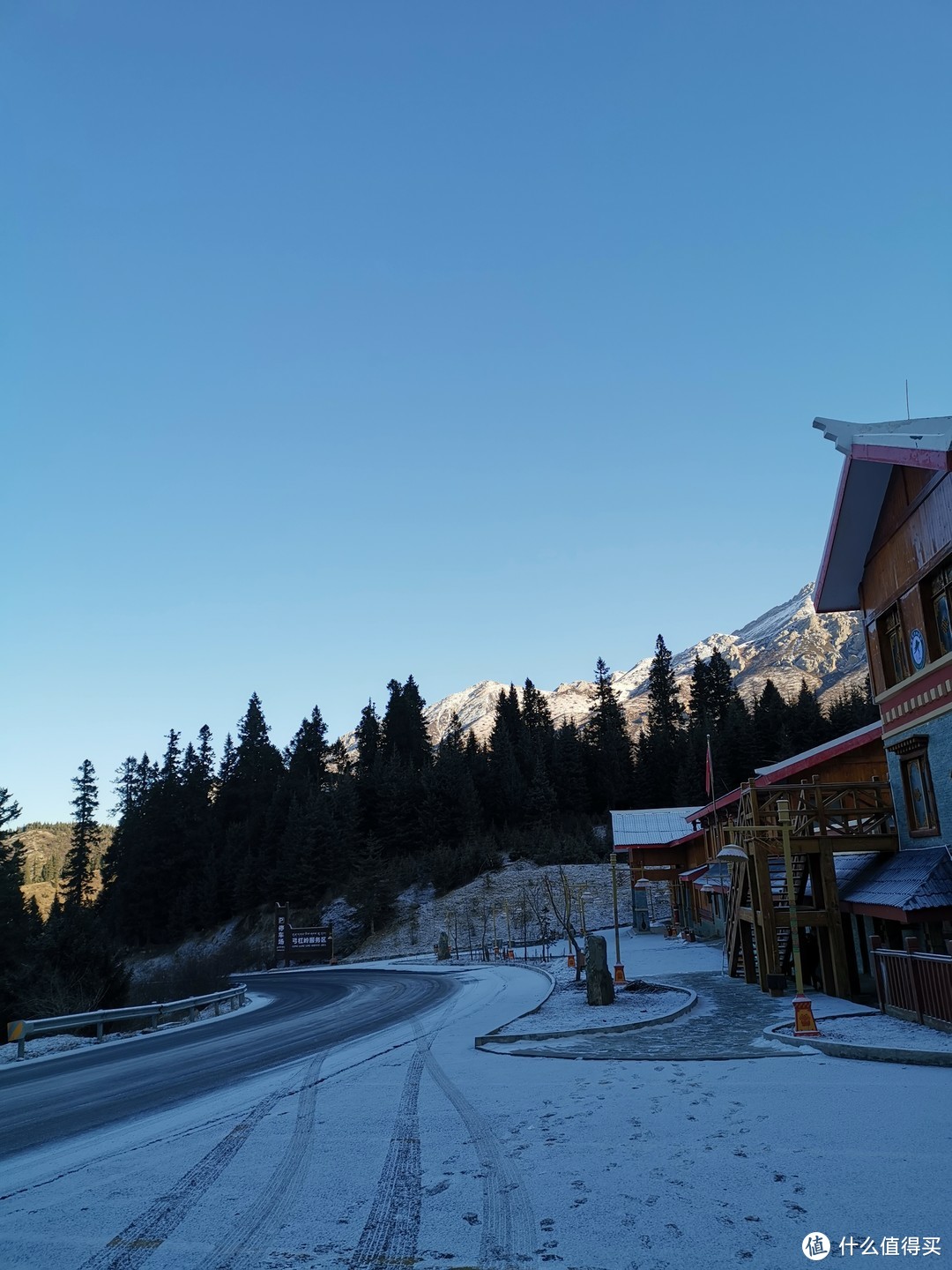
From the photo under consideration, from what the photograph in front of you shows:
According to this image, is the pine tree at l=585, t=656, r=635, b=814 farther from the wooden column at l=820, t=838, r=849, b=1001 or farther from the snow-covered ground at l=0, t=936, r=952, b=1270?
the snow-covered ground at l=0, t=936, r=952, b=1270

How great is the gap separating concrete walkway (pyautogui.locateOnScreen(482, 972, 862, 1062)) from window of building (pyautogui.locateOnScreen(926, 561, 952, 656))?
23.2ft

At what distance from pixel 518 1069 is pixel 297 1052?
636 cm

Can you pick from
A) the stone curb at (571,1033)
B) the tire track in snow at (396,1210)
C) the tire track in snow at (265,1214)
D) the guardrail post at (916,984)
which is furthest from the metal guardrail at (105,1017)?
the guardrail post at (916,984)

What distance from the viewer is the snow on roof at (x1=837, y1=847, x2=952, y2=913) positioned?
14367 mm

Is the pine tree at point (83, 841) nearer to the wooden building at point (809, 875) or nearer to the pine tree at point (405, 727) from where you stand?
the pine tree at point (405, 727)

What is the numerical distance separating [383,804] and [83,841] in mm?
34787

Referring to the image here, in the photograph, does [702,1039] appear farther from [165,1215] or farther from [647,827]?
[647,827]

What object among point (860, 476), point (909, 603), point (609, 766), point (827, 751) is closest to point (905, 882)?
point (909, 603)

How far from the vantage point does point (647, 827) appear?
2140 inches

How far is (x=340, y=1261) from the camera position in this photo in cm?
564

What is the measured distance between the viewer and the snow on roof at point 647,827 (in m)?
53.0

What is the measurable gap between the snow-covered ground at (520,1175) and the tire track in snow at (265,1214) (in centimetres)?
3

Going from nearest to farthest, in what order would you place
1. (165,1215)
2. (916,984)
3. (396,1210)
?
(396,1210) → (165,1215) → (916,984)

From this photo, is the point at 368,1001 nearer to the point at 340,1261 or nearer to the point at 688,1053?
the point at 688,1053
